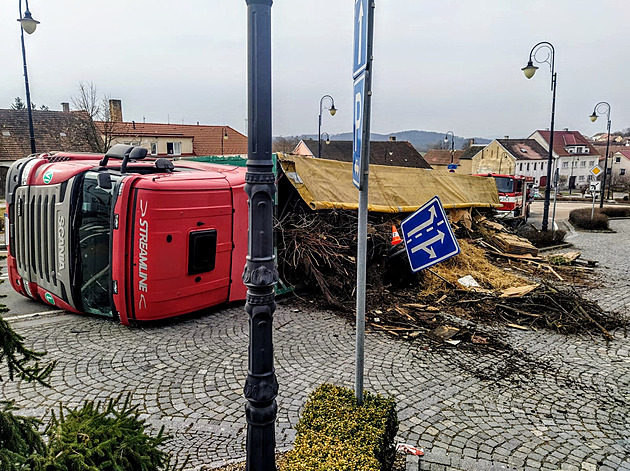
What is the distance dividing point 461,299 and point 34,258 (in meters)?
7.48

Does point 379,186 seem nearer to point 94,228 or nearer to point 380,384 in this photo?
point 380,384

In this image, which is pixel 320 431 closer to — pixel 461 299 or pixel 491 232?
pixel 461 299

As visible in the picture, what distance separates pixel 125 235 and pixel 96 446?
4767 mm

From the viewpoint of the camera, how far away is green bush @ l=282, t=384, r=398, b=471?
2.88 m

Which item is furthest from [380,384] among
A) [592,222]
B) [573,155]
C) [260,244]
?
[573,155]

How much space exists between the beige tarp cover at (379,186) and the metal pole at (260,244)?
6354 millimetres

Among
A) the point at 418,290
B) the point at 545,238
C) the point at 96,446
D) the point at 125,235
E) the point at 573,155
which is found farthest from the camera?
the point at 573,155

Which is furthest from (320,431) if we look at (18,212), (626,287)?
(626,287)

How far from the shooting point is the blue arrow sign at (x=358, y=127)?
10.4ft

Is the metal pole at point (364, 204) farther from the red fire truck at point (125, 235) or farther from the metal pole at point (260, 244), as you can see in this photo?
the red fire truck at point (125, 235)

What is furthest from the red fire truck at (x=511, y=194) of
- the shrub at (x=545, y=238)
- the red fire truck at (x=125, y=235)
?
the red fire truck at (x=125, y=235)

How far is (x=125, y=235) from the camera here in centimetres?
655

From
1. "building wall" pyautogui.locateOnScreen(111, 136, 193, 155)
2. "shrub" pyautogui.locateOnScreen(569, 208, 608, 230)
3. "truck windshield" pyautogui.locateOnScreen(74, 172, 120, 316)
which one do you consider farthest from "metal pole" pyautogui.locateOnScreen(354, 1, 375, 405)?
"building wall" pyautogui.locateOnScreen(111, 136, 193, 155)

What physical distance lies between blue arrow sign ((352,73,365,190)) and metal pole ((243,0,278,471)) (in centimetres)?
72
